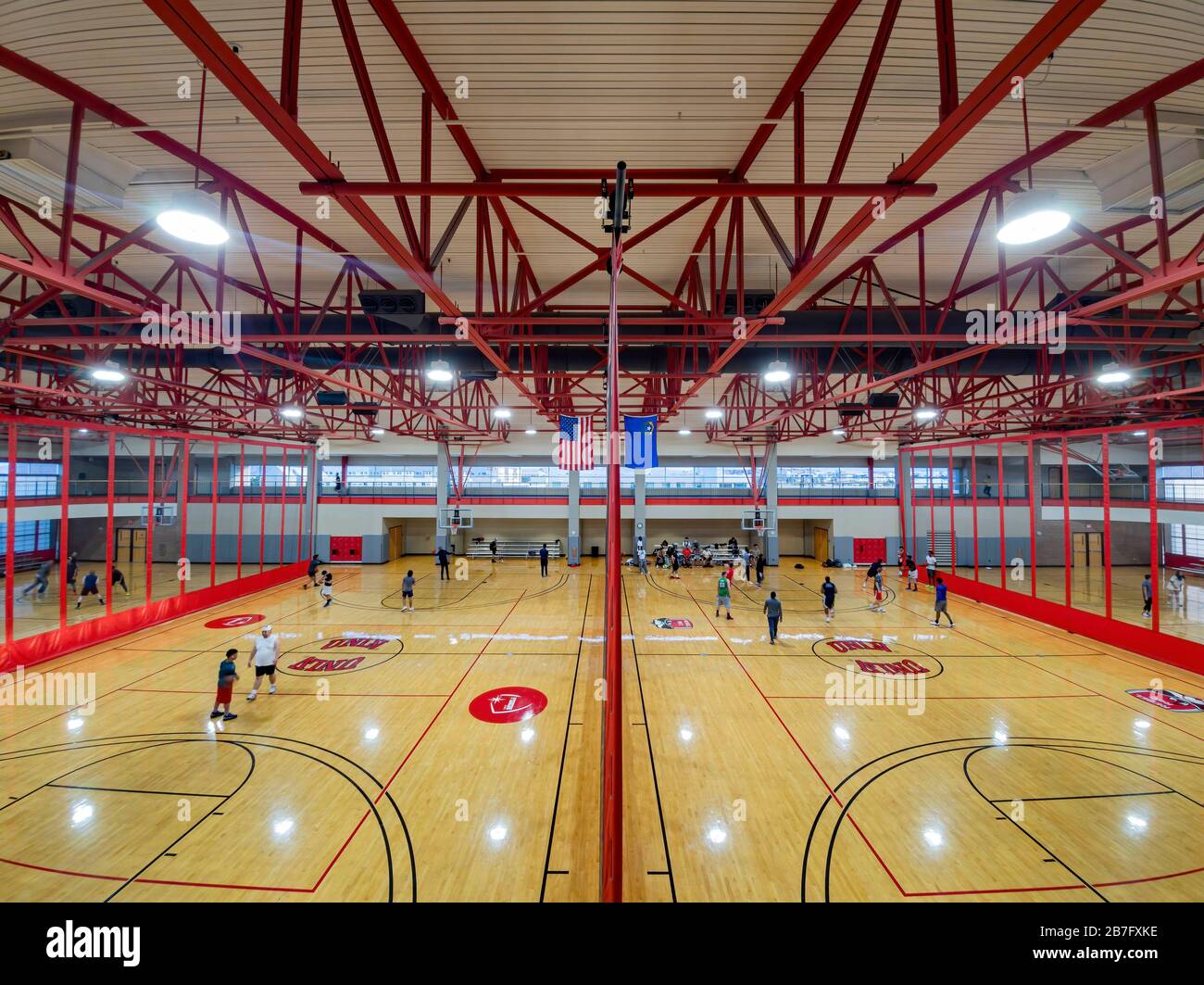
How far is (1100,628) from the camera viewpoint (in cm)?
1568

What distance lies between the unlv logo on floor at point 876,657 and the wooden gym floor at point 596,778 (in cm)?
9

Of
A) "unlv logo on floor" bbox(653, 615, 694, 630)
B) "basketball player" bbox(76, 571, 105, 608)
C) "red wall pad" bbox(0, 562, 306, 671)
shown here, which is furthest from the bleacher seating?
"basketball player" bbox(76, 571, 105, 608)

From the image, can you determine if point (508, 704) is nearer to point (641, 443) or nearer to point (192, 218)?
point (641, 443)

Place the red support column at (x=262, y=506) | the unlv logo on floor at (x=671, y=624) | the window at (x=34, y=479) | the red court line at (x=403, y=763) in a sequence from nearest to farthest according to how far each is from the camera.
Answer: the red court line at (x=403, y=763) < the unlv logo on floor at (x=671, y=624) < the red support column at (x=262, y=506) < the window at (x=34, y=479)

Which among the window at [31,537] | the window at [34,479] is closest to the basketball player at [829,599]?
the window at [34,479]

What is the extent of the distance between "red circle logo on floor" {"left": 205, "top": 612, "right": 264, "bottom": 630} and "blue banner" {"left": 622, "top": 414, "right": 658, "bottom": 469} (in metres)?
15.8

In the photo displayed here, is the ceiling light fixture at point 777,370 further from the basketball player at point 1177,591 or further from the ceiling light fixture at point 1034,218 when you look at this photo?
the basketball player at point 1177,591

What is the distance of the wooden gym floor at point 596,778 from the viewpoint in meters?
5.83

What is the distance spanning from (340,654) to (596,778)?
31.3ft

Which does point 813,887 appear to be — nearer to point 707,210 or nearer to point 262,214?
point 707,210

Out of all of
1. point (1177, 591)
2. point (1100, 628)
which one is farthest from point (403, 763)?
point (1177, 591)
